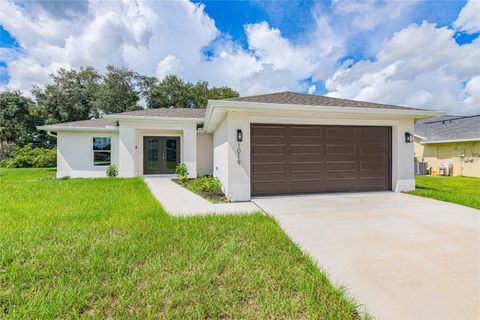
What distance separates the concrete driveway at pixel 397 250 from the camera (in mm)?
2211

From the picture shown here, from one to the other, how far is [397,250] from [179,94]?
30637mm

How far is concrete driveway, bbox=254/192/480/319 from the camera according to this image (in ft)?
7.25

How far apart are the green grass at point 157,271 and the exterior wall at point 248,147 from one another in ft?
6.71

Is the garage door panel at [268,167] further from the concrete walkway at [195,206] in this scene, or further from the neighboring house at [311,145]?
the concrete walkway at [195,206]

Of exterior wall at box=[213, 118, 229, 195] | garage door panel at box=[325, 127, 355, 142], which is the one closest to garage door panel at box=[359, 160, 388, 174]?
garage door panel at box=[325, 127, 355, 142]

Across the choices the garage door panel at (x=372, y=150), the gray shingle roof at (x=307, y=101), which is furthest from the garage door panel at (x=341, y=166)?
the gray shingle roof at (x=307, y=101)

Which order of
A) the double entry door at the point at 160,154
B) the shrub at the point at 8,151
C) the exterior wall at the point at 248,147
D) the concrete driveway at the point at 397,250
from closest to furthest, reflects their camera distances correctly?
the concrete driveway at the point at 397,250 → the exterior wall at the point at 248,147 → the double entry door at the point at 160,154 → the shrub at the point at 8,151

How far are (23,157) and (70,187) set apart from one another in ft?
60.9

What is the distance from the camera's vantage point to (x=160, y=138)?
40.3ft

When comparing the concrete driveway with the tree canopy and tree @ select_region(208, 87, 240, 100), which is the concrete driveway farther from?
the tree canopy

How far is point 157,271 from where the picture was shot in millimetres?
2684

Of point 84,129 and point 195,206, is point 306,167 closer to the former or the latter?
point 195,206

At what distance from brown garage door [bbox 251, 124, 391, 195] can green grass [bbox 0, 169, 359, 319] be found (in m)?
2.60

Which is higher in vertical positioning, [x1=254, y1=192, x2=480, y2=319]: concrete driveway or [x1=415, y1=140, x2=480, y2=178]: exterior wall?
[x1=415, y1=140, x2=480, y2=178]: exterior wall
